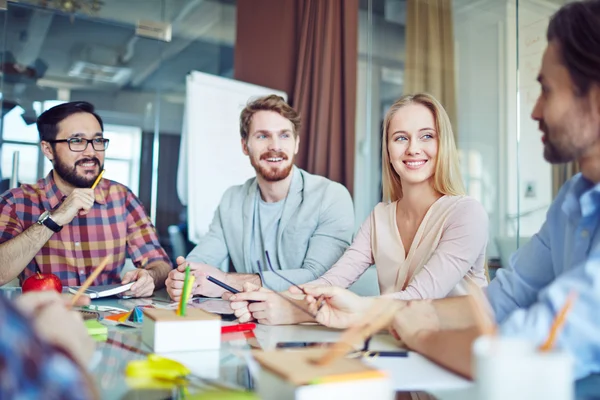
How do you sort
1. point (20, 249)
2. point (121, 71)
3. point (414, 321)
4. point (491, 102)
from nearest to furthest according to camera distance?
1. point (414, 321)
2. point (20, 249)
3. point (491, 102)
4. point (121, 71)

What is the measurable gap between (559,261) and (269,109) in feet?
4.91

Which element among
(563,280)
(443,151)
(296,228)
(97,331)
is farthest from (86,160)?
(563,280)

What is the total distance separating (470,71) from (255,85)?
155 centimetres

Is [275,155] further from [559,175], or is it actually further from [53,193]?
[559,175]

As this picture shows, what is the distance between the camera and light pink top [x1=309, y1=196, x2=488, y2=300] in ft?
4.60

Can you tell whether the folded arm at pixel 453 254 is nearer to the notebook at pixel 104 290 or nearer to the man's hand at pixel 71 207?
the notebook at pixel 104 290

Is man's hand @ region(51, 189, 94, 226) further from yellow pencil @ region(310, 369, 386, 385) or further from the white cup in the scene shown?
the white cup

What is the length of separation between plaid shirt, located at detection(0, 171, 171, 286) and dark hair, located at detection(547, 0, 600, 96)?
1.68 metres

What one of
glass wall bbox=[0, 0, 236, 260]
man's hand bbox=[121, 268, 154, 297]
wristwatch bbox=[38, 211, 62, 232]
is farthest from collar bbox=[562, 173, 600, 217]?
glass wall bbox=[0, 0, 236, 260]

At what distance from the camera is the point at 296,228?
2.13m

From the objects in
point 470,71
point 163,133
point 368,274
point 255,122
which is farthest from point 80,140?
point 470,71

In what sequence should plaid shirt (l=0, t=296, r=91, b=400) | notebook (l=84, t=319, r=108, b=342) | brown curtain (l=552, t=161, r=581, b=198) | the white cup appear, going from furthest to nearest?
brown curtain (l=552, t=161, r=581, b=198) < notebook (l=84, t=319, r=108, b=342) < the white cup < plaid shirt (l=0, t=296, r=91, b=400)

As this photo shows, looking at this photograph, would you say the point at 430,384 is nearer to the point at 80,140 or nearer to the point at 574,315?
the point at 574,315

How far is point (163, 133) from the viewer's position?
4211mm
